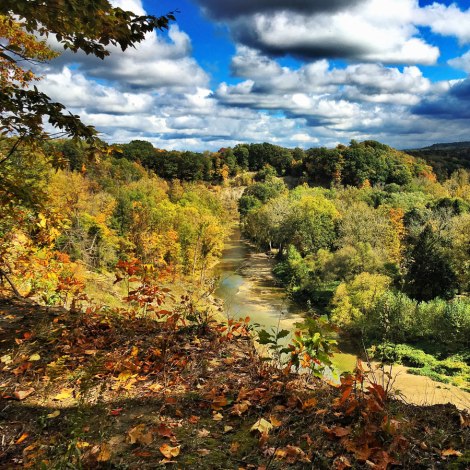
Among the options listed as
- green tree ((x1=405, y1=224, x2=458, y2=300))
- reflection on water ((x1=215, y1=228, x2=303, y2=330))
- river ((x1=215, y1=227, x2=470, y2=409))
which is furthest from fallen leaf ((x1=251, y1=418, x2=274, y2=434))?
green tree ((x1=405, y1=224, x2=458, y2=300))

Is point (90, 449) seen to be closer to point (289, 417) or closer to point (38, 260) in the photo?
point (289, 417)

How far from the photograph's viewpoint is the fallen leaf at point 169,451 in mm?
3225

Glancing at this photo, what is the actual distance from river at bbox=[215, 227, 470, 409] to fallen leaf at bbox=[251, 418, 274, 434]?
1463cm

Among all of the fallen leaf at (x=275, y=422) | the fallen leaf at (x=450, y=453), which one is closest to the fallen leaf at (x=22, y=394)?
the fallen leaf at (x=275, y=422)

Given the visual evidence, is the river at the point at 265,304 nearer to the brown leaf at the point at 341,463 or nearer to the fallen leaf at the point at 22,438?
the fallen leaf at the point at 22,438

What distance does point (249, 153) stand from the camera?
124000mm

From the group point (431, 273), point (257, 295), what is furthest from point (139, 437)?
point (257, 295)

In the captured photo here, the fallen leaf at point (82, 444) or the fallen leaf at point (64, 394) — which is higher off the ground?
the fallen leaf at point (82, 444)

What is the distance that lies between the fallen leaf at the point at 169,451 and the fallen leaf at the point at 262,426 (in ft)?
2.37

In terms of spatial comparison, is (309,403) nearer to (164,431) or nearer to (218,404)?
(218,404)

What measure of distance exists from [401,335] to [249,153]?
10113 centimetres

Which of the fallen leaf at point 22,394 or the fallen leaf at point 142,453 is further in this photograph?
the fallen leaf at point 22,394

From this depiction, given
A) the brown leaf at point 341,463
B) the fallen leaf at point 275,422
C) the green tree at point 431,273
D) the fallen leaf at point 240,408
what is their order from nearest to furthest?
the brown leaf at point 341,463, the fallen leaf at point 275,422, the fallen leaf at point 240,408, the green tree at point 431,273

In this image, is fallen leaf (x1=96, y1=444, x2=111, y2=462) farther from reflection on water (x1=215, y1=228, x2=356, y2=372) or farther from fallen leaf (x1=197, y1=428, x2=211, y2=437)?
reflection on water (x1=215, y1=228, x2=356, y2=372)
